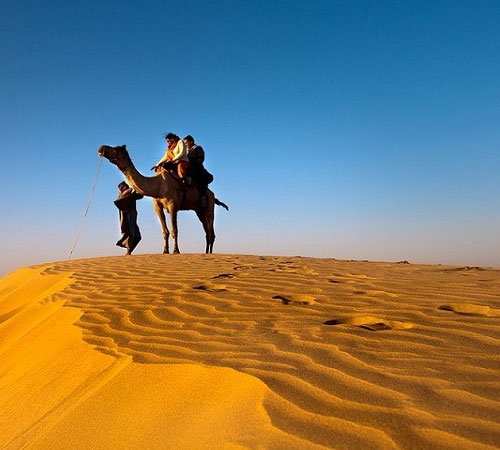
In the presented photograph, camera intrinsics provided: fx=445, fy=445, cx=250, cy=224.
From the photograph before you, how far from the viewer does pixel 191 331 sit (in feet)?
11.0

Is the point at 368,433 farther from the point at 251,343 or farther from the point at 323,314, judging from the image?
the point at 323,314

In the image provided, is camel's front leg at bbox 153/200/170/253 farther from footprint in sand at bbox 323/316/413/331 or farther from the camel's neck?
footprint in sand at bbox 323/316/413/331

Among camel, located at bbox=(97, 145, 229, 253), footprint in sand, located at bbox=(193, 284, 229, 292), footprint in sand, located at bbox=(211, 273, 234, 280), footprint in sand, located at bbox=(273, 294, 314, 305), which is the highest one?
camel, located at bbox=(97, 145, 229, 253)

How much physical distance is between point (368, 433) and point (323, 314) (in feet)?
6.08

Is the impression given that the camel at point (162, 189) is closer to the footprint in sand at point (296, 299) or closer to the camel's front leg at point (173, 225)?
the camel's front leg at point (173, 225)

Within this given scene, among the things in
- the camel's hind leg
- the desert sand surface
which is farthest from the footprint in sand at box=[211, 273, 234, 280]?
the camel's hind leg

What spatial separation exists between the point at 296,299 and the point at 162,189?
9.52 meters

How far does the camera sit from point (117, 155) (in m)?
A: 12.2

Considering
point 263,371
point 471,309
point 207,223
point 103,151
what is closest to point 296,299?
point 471,309

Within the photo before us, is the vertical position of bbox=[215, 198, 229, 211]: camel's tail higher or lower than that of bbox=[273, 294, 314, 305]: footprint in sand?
higher

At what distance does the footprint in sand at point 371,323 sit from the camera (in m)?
3.07

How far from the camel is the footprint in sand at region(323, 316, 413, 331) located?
31.8 ft

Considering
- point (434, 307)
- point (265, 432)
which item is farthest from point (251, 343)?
point (434, 307)

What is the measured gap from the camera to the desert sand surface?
1781 millimetres
